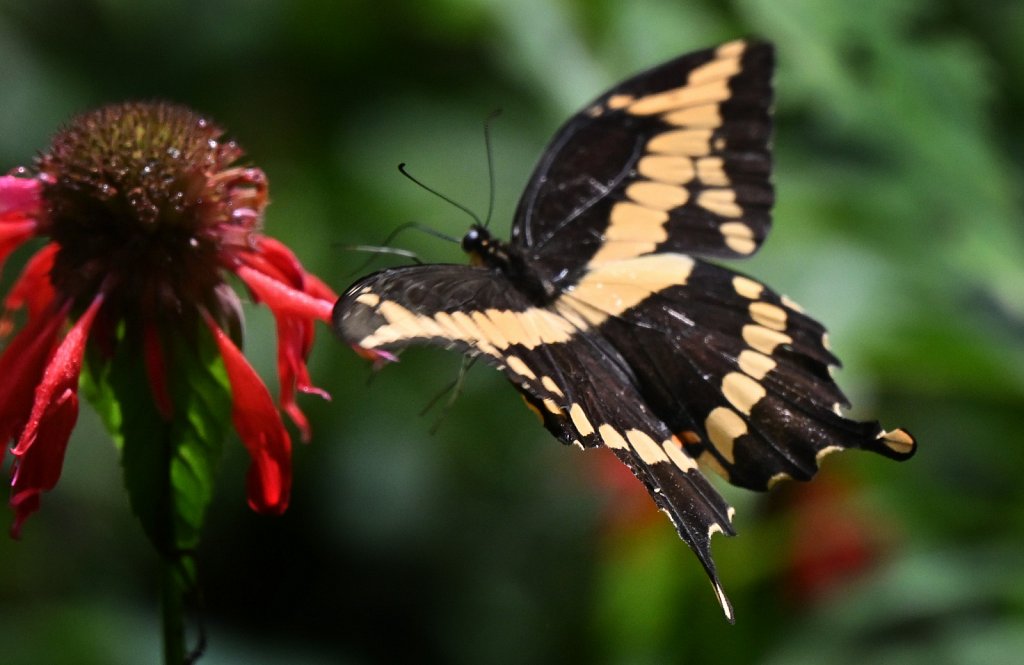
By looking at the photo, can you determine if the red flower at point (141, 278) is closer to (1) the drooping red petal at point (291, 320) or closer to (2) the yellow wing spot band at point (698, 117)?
(1) the drooping red petal at point (291, 320)

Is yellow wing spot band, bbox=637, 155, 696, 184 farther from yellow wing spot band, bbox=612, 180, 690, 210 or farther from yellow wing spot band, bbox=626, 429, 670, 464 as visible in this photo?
yellow wing spot band, bbox=626, 429, 670, 464

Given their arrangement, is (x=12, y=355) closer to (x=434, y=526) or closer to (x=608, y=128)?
(x=608, y=128)

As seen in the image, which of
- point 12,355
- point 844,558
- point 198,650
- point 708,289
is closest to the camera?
point 198,650

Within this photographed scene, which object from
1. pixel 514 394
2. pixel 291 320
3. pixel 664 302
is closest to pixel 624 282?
pixel 664 302

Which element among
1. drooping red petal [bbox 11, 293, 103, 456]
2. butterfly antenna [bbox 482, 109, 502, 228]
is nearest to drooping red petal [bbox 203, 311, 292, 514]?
drooping red petal [bbox 11, 293, 103, 456]

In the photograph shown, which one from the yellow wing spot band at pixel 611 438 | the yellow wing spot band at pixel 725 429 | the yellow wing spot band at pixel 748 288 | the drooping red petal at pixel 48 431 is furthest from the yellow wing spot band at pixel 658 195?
the drooping red petal at pixel 48 431

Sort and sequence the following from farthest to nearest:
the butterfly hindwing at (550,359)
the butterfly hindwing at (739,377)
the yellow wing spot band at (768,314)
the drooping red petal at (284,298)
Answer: the yellow wing spot band at (768,314) → the butterfly hindwing at (739,377) → the drooping red petal at (284,298) → the butterfly hindwing at (550,359)

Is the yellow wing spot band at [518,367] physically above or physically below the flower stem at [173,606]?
above

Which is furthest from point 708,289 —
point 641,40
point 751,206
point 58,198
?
point 58,198
